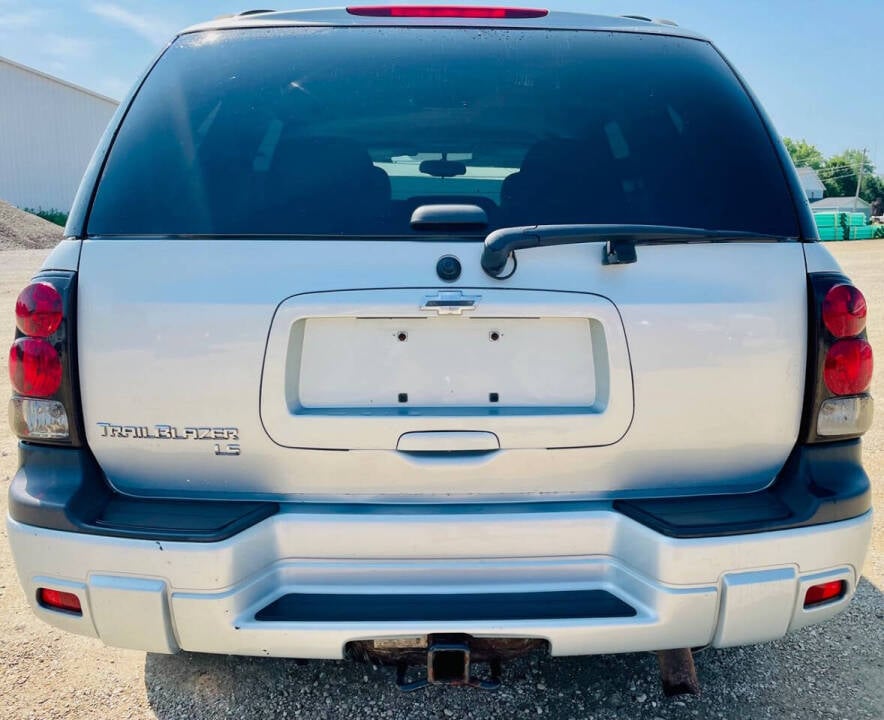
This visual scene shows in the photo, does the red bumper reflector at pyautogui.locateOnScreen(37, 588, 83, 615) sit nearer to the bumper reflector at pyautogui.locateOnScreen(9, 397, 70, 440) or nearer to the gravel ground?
the bumper reflector at pyautogui.locateOnScreen(9, 397, 70, 440)

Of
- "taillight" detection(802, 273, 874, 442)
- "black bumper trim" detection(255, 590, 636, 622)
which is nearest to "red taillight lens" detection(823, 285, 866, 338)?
"taillight" detection(802, 273, 874, 442)

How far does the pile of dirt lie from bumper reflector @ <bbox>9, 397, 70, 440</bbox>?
25815 millimetres

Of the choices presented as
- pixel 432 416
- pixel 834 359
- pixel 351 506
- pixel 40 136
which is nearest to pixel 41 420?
pixel 351 506

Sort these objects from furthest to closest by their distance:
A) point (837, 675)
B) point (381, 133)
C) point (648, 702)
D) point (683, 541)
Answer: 1. point (837, 675)
2. point (648, 702)
3. point (381, 133)
4. point (683, 541)

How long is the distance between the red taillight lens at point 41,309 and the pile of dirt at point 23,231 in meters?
25.8

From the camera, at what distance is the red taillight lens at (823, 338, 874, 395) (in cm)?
181

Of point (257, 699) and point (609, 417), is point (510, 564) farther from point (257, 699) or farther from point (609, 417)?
point (257, 699)

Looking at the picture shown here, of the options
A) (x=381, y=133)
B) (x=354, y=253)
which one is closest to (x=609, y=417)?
(x=354, y=253)

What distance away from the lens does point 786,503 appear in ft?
5.91

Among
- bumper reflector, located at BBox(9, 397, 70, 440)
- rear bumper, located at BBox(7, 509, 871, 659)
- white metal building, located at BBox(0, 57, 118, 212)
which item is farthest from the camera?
white metal building, located at BBox(0, 57, 118, 212)

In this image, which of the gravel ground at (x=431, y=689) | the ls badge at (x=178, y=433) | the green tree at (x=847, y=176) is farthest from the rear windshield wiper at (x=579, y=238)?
the green tree at (x=847, y=176)

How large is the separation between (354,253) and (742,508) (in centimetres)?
116

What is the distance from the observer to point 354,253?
173 centimetres

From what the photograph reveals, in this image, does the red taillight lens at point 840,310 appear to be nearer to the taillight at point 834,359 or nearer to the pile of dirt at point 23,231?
the taillight at point 834,359
